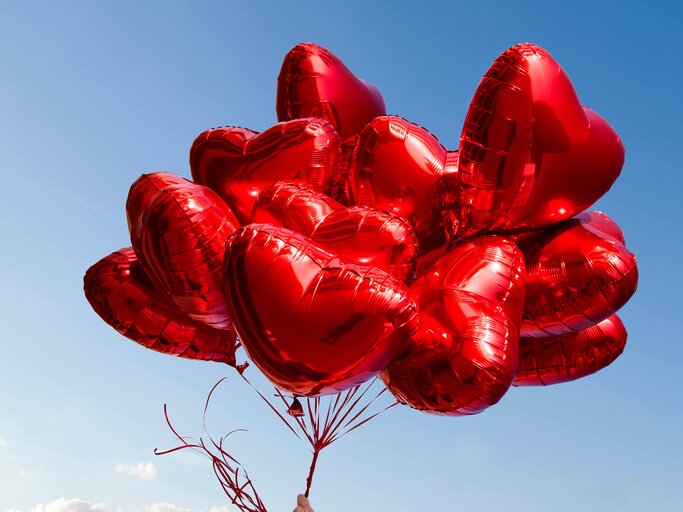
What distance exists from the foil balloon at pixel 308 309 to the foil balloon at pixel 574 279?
0.60 metres

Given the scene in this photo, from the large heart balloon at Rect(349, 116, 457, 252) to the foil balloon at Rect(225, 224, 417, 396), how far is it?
0.45m

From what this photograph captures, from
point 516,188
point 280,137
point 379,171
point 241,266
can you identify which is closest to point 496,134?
point 516,188

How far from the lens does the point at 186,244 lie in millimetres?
2180

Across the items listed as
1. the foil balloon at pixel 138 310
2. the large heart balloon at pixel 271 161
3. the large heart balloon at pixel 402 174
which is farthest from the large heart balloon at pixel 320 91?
the foil balloon at pixel 138 310

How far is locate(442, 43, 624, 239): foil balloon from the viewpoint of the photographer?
2.27 meters

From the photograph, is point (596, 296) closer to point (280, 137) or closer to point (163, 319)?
point (280, 137)

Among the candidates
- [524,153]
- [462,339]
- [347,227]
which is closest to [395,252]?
[347,227]

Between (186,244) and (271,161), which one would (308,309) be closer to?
(186,244)

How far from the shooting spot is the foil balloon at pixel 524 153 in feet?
7.43

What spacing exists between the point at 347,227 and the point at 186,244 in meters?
0.46

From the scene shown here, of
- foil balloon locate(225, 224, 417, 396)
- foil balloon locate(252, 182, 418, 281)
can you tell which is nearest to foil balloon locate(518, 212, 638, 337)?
foil balloon locate(252, 182, 418, 281)

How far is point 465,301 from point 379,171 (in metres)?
0.52

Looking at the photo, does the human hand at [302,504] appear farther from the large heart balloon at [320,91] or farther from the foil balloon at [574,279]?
the large heart balloon at [320,91]

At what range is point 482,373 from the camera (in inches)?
78.9
